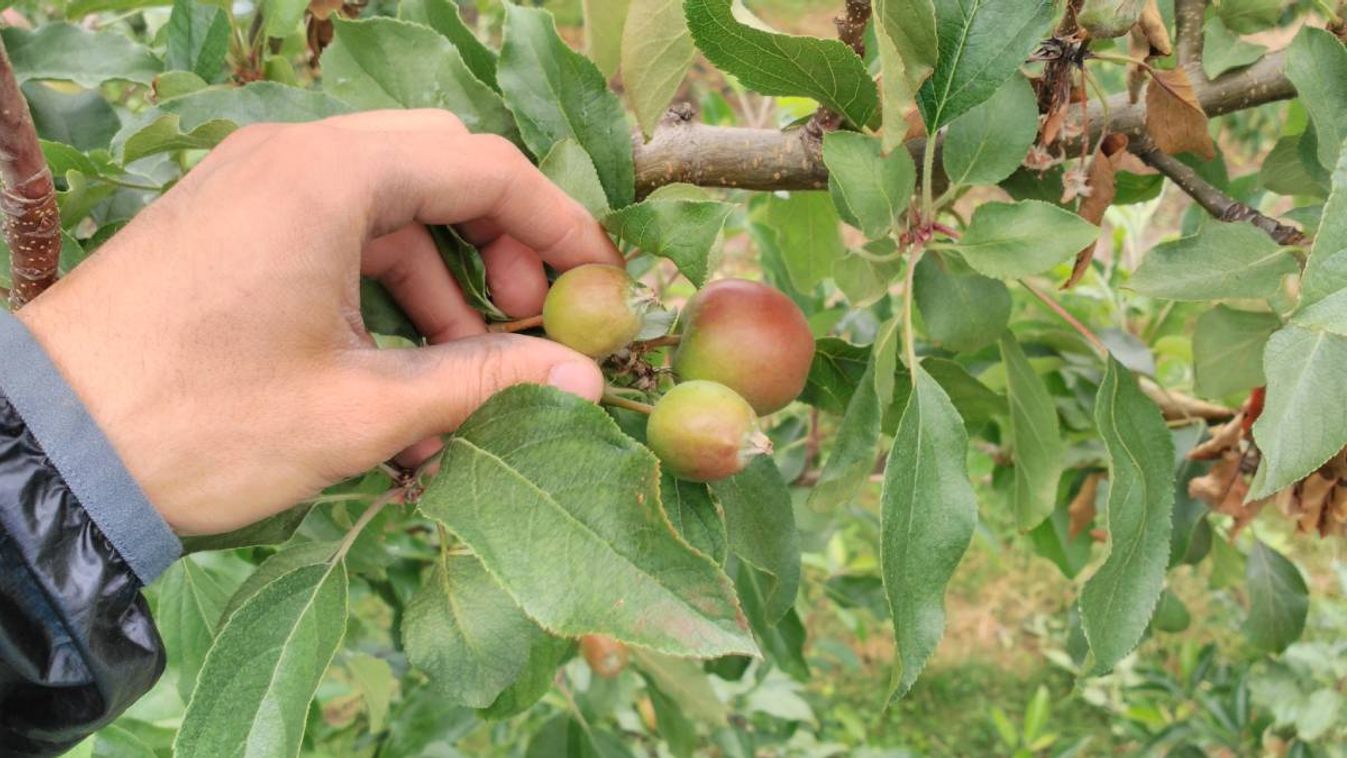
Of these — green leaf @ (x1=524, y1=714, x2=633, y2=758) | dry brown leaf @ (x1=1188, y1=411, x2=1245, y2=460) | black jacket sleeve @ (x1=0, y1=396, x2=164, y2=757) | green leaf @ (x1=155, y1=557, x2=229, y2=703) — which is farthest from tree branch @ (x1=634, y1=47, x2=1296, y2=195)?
green leaf @ (x1=524, y1=714, x2=633, y2=758)

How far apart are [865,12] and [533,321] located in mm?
405

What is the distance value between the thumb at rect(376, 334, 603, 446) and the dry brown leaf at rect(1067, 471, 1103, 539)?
1.03 m

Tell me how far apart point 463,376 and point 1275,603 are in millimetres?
1376

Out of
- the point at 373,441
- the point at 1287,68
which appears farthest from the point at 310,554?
the point at 1287,68

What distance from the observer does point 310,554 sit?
3.10 ft

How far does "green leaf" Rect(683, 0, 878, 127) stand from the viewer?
0.88 m

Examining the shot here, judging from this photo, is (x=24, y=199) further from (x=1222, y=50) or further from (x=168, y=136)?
(x=1222, y=50)

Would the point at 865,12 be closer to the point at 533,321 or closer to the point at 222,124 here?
the point at 533,321

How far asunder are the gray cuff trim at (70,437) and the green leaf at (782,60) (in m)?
0.54

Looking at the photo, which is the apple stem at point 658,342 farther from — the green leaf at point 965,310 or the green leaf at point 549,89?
the green leaf at point 965,310

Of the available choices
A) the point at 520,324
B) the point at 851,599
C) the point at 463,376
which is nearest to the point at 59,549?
the point at 463,376

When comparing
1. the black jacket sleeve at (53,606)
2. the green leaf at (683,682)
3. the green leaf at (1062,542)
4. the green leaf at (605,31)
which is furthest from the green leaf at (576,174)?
the green leaf at (683,682)

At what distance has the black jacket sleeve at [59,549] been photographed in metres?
0.80

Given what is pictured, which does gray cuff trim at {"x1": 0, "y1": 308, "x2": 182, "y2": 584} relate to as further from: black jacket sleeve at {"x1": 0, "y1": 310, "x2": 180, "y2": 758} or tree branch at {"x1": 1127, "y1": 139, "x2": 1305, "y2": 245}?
tree branch at {"x1": 1127, "y1": 139, "x2": 1305, "y2": 245}
